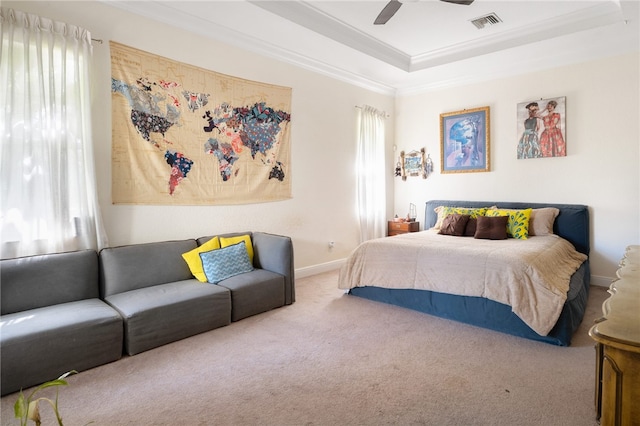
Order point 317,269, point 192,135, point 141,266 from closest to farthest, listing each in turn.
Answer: point 141,266
point 192,135
point 317,269

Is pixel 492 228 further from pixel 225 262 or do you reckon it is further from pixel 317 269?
pixel 225 262

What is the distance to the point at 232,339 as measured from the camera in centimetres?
290

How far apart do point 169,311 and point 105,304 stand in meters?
0.47

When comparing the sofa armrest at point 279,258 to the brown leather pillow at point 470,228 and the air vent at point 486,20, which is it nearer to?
the brown leather pillow at point 470,228

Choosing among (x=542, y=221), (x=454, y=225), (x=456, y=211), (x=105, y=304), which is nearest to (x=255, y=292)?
(x=105, y=304)

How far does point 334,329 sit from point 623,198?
144 inches

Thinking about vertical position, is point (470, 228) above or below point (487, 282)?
above

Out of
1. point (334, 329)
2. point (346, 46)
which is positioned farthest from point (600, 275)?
point (346, 46)

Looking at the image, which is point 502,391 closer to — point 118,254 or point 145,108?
point 118,254

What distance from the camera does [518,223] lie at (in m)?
4.19

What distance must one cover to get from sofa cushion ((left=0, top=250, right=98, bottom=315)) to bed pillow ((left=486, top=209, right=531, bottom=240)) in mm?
4213

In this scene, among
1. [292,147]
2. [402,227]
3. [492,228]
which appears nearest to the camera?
[492,228]

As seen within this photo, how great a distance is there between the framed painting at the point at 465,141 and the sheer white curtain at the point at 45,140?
14.9 ft

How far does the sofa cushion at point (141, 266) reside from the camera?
2.94m
